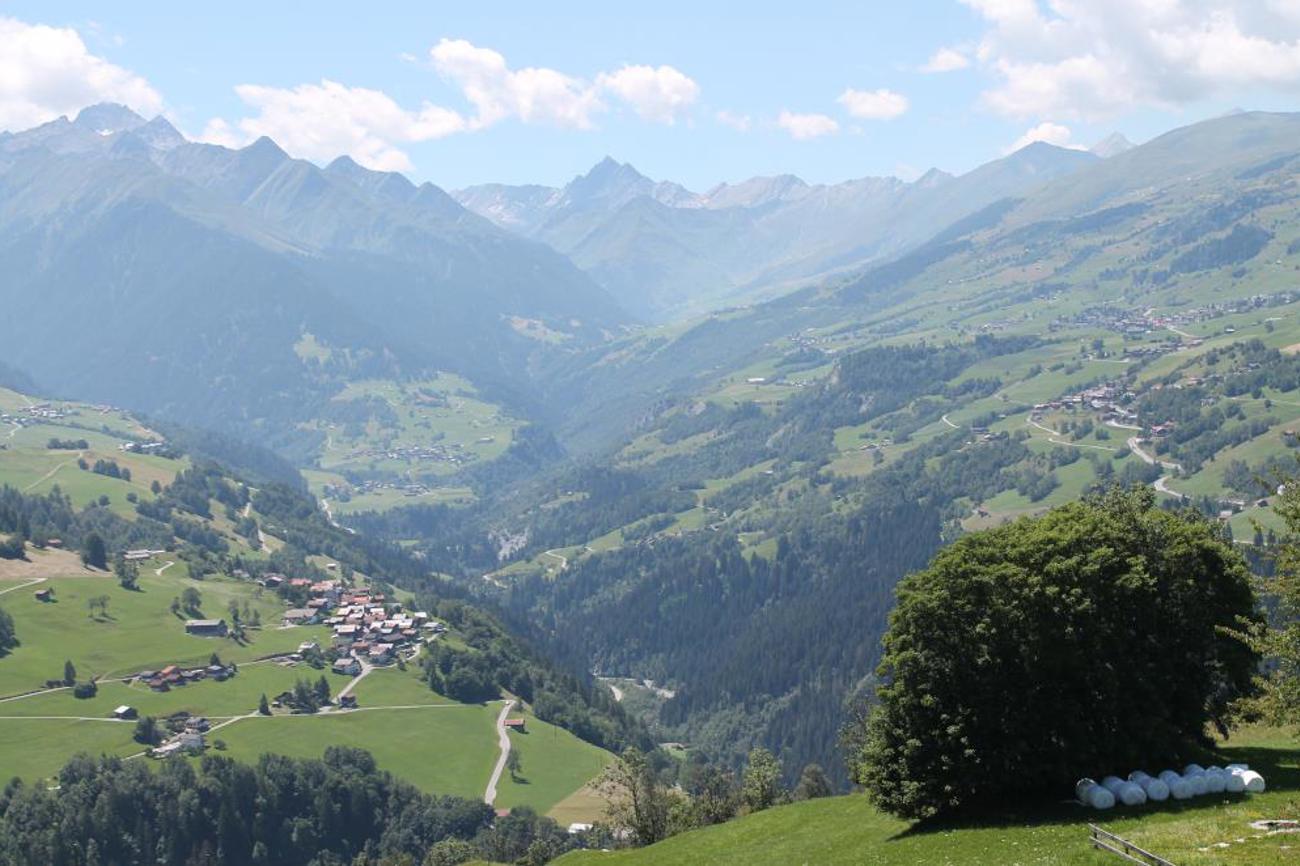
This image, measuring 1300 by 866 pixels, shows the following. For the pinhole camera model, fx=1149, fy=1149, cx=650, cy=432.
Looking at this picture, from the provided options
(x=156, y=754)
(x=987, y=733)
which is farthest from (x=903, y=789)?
(x=156, y=754)

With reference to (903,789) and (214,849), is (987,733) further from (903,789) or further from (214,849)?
(214,849)

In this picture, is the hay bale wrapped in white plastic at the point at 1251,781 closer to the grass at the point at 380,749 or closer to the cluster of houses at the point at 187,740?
the grass at the point at 380,749

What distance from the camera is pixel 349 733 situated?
197250mm

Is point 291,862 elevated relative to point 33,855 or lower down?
lower down

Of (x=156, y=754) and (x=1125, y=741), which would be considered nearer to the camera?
(x=1125, y=741)

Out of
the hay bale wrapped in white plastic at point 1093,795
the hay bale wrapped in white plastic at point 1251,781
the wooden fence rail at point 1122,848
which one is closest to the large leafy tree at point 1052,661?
the hay bale wrapped in white plastic at point 1093,795

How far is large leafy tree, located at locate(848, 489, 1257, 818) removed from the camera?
201 ft

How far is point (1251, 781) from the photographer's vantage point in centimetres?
5553

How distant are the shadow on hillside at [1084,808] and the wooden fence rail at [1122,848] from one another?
6051 millimetres

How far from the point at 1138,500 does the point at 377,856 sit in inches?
5142

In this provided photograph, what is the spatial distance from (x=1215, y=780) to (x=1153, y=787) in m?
2.87

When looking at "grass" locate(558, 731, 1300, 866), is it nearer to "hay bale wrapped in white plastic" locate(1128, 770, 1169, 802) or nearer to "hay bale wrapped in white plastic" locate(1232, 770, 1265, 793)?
"hay bale wrapped in white plastic" locate(1232, 770, 1265, 793)

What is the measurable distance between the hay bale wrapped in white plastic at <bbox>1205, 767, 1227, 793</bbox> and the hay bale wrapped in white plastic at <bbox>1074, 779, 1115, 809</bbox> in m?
4.51

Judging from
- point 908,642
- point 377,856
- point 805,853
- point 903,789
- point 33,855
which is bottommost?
point 377,856
